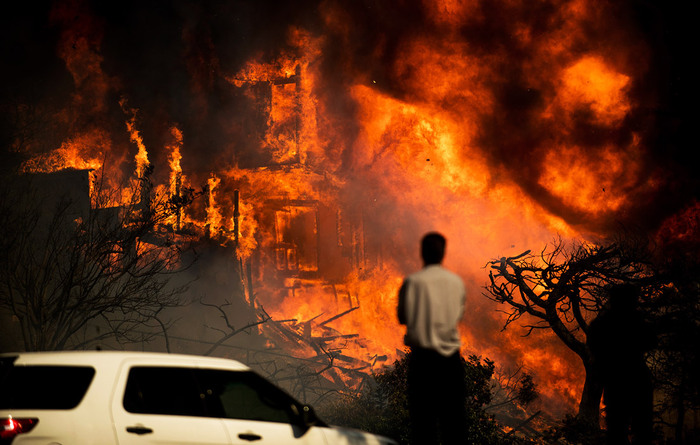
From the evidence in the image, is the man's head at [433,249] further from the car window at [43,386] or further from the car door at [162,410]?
the car window at [43,386]

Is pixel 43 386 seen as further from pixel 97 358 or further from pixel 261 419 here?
pixel 261 419

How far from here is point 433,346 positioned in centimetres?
479

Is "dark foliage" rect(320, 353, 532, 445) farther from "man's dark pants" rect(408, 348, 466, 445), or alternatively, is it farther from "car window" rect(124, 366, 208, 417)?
"car window" rect(124, 366, 208, 417)

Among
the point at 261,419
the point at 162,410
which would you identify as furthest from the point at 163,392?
the point at 261,419

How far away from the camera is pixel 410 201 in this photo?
23750 millimetres

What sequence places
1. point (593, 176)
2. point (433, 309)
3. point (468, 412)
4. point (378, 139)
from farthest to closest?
point (378, 139), point (593, 176), point (468, 412), point (433, 309)

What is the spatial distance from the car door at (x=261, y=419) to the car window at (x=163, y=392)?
0.11m

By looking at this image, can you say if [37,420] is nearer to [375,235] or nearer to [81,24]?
[375,235]

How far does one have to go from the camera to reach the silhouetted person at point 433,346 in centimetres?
480

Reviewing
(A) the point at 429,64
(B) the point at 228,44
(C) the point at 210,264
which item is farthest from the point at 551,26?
(C) the point at 210,264

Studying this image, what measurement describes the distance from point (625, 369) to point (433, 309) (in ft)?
9.28

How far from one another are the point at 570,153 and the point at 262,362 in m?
13.5

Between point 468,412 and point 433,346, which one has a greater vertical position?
point 433,346

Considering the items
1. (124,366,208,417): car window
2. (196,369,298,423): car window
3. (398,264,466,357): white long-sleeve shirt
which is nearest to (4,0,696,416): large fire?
(196,369,298,423): car window
